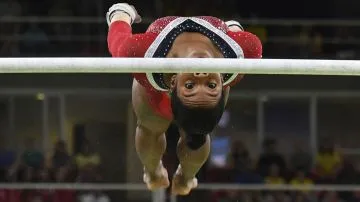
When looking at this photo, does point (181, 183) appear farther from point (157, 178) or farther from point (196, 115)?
point (196, 115)

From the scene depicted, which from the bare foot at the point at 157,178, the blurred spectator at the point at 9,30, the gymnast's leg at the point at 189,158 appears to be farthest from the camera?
the blurred spectator at the point at 9,30

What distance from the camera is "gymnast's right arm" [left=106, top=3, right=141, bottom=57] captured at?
3.12m

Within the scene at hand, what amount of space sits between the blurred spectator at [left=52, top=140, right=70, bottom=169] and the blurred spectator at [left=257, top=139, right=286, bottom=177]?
1.50 m

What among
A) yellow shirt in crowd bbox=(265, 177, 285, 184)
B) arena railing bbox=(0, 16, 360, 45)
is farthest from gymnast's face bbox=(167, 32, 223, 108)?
arena railing bbox=(0, 16, 360, 45)

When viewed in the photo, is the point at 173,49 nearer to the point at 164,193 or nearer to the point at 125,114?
the point at 164,193

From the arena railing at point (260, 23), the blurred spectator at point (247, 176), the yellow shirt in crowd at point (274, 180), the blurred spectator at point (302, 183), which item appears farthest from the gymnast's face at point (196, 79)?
the arena railing at point (260, 23)

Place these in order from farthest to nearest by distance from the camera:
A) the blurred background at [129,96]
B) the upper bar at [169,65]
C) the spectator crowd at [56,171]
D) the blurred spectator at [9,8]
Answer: the blurred spectator at [9,8] < the blurred background at [129,96] < the spectator crowd at [56,171] < the upper bar at [169,65]

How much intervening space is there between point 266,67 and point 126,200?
4529mm

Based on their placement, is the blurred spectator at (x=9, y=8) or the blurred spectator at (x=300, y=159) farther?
the blurred spectator at (x=9, y=8)

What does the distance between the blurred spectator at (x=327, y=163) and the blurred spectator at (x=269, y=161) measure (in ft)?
0.92

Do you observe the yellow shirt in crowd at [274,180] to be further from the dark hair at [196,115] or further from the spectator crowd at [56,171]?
the dark hair at [196,115]

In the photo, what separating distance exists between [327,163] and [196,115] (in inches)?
186

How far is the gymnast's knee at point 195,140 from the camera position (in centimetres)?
316

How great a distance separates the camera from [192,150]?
350cm
